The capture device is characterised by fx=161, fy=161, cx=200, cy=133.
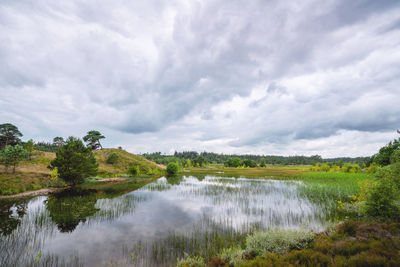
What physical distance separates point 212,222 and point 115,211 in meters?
10.4

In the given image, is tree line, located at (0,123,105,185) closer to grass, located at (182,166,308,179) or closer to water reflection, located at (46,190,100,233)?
water reflection, located at (46,190,100,233)

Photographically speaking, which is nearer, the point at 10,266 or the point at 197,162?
the point at 10,266

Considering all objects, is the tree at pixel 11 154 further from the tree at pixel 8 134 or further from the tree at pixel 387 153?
the tree at pixel 387 153

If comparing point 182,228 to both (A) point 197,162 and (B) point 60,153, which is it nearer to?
(B) point 60,153

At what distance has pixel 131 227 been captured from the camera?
12969 mm

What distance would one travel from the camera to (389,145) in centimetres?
4722

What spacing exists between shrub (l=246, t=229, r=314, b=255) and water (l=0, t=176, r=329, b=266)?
1.73 m

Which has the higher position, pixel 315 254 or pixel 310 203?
pixel 315 254

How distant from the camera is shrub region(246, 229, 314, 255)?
26.0ft

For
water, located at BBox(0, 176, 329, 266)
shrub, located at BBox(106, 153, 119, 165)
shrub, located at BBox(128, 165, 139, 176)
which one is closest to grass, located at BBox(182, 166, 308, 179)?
shrub, located at BBox(128, 165, 139, 176)

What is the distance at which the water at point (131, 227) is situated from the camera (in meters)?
8.87

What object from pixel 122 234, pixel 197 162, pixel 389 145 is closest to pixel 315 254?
pixel 122 234

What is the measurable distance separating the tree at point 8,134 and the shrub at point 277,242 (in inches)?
3172

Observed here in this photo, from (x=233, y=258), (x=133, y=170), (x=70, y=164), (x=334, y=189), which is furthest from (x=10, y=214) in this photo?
(x=133, y=170)
